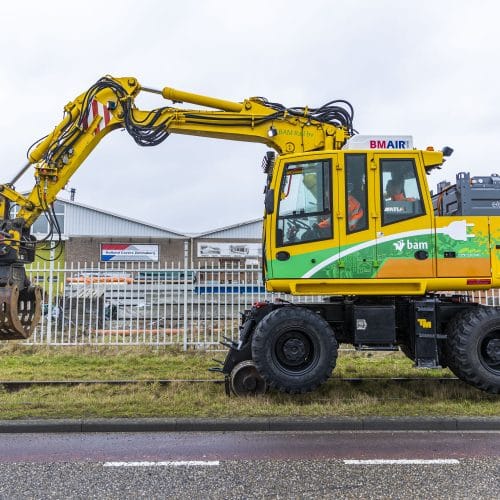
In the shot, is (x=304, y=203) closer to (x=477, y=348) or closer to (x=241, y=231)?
(x=477, y=348)

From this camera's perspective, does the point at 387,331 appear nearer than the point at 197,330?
Yes

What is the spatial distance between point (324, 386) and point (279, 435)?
208cm

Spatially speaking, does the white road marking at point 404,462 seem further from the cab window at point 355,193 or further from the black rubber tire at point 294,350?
the cab window at point 355,193

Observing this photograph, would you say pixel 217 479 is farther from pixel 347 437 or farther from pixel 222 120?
pixel 222 120

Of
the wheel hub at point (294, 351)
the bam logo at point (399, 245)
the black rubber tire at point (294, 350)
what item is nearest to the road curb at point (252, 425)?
the black rubber tire at point (294, 350)

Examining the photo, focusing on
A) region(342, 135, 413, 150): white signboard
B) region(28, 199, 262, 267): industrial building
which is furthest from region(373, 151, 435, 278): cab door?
region(28, 199, 262, 267): industrial building

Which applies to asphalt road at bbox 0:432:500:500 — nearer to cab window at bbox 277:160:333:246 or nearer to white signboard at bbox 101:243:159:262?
cab window at bbox 277:160:333:246

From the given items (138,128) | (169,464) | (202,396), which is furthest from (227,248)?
(169,464)

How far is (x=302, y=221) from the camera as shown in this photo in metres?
6.60

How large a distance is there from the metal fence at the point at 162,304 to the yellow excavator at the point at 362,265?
14.5ft

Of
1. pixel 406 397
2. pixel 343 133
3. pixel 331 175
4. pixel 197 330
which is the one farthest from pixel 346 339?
pixel 197 330

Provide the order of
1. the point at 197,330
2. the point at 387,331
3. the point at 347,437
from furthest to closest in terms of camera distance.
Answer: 1. the point at 197,330
2. the point at 387,331
3. the point at 347,437

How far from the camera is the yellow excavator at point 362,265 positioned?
632 cm

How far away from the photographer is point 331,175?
6547 mm
